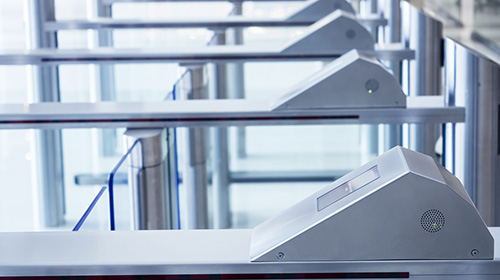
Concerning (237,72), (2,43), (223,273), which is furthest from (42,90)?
(223,273)

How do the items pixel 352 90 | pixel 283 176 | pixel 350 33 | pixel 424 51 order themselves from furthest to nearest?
1. pixel 283 176
2. pixel 350 33
3. pixel 424 51
4. pixel 352 90

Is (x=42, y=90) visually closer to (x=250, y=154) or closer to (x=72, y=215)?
(x=72, y=215)

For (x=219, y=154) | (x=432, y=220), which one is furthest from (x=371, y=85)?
(x=219, y=154)

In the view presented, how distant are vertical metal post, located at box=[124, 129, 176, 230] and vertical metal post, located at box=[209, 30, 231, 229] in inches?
59.3

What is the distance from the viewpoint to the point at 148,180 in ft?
5.16

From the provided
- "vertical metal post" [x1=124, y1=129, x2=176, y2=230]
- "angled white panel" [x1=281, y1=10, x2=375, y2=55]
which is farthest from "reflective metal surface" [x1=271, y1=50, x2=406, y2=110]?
"angled white panel" [x1=281, y1=10, x2=375, y2=55]

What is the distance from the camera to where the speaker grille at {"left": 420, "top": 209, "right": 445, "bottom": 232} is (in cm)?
88

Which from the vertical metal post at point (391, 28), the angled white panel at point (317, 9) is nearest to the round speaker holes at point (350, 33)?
the vertical metal post at point (391, 28)

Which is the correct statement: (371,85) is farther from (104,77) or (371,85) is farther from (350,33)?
(104,77)

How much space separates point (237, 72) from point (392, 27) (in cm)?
65

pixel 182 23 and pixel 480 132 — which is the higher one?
pixel 182 23

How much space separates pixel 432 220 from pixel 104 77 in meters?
2.33

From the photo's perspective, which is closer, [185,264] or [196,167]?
[185,264]

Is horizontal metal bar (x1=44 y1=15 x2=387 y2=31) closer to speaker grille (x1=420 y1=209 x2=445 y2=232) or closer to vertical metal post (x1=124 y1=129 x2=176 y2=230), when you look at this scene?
vertical metal post (x1=124 y1=129 x2=176 y2=230)
